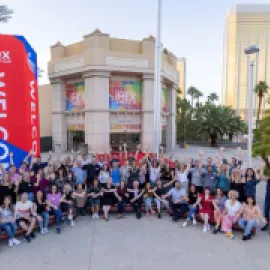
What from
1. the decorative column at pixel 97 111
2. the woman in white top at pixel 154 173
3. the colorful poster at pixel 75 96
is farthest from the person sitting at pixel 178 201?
the colorful poster at pixel 75 96

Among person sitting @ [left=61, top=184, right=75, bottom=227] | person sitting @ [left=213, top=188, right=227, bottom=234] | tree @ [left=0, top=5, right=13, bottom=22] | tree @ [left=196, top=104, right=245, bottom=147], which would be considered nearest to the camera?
person sitting @ [left=213, top=188, right=227, bottom=234]

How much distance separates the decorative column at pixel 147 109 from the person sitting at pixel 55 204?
17048 mm

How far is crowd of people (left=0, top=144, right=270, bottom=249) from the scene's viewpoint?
676 centimetres

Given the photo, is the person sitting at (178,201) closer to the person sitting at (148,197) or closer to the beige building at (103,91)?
the person sitting at (148,197)

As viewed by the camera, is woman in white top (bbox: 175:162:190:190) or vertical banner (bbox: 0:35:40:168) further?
vertical banner (bbox: 0:35:40:168)

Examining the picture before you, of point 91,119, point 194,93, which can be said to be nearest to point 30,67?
point 91,119

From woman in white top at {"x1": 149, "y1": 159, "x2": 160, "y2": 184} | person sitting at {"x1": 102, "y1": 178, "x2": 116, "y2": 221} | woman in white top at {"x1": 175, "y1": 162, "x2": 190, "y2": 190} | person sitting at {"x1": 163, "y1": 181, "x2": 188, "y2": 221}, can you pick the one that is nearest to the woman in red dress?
person sitting at {"x1": 163, "y1": 181, "x2": 188, "y2": 221}

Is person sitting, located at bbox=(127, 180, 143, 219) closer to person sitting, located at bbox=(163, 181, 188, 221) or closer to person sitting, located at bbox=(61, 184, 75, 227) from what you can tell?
person sitting, located at bbox=(163, 181, 188, 221)

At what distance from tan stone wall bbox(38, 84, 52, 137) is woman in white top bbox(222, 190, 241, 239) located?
26571mm

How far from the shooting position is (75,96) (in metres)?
25.1

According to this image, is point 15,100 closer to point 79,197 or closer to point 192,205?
point 79,197

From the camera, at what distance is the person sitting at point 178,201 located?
7.89 meters

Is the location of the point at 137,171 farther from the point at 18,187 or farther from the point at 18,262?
the point at 18,262

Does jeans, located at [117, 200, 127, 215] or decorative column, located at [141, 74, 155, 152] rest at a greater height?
decorative column, located at [141, 74, 155, 152]
